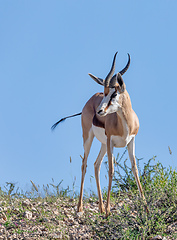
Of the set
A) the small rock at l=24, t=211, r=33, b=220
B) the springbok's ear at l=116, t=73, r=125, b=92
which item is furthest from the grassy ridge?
the springbok's ear at l=116, t=73, r=125, b=92

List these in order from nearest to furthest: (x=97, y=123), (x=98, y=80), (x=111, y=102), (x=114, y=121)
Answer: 1. (x=111, y=102)
2. (x=98, y=80)
3. (x=114, y=121)
4. (x=97, y=123)

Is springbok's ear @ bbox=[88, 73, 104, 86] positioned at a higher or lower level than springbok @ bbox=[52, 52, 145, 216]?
higher

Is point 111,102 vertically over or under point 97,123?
under

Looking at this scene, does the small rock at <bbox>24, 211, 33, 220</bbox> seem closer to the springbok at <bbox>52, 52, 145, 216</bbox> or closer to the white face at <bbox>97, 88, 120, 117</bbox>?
the springbok at <bbox>52, 52, 145, 216</bbox>

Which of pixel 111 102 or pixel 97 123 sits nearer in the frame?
pixel 111 102

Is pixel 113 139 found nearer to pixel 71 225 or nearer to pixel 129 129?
pixel 129 129

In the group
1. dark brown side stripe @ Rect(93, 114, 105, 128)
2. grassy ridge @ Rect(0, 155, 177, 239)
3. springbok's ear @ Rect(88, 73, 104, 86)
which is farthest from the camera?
dark brown side stripe @ Rect(93, 114, 105, 128)

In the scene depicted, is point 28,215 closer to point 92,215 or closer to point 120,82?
point 92,215

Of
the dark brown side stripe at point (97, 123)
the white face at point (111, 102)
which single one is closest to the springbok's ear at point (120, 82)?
the white face at point (111, 102)

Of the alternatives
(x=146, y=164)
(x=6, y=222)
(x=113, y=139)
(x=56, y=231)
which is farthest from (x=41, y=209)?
(x=146, y=164)

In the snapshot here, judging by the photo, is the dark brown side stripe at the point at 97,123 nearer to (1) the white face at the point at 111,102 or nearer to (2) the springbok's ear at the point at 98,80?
(1) the white face at the point at 111,102

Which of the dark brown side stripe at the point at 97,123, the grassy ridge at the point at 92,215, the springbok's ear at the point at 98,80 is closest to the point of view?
the grassy ridge at the point at 92,215

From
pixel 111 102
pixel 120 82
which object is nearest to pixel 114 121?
pixel 111 102

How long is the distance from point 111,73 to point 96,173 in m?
2.27
